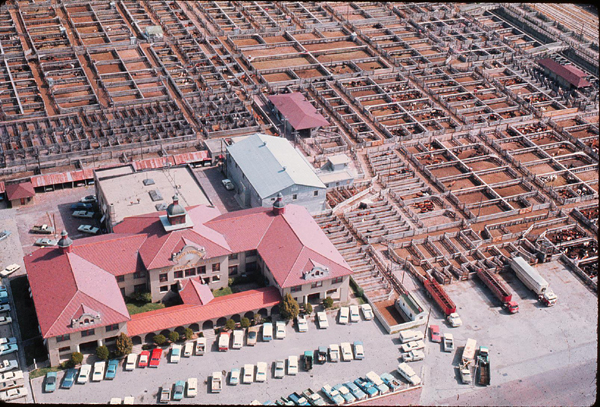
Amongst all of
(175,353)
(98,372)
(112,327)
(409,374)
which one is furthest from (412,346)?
(98,372)

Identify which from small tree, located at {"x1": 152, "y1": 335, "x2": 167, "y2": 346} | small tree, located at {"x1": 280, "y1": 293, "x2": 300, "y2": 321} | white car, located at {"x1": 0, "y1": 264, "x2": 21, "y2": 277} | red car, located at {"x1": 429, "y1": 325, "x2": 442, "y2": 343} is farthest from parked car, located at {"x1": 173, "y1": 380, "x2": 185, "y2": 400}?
red car, located at {"x1": 429, "y1": 325, "x2": 442, "y2": 343}

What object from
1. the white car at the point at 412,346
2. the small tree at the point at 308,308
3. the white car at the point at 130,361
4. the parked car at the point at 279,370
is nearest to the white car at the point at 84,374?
the white car at the point at 130,361

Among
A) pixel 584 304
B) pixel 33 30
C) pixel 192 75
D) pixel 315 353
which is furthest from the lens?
pixel 33 30

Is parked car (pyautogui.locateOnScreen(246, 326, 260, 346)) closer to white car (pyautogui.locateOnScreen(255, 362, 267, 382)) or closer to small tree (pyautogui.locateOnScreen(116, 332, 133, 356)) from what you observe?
white car (pyautogui.locateOnScreen(255, 362, 267, 382))

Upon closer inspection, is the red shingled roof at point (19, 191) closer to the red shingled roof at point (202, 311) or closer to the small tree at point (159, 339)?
the red shingled roof at point (202, 311)

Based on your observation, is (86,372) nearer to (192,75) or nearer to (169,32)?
(192,75)

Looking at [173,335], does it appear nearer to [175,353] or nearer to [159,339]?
[159,339]

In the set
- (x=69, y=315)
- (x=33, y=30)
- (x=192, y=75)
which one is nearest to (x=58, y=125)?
(x=192, y=75)
